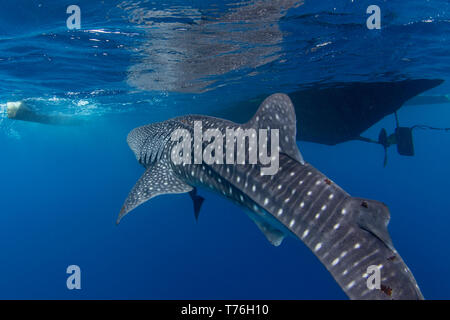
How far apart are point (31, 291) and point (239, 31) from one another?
95.5ft

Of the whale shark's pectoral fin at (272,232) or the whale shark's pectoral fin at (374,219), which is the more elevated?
the whale shark's pectoral fin at (374,219)

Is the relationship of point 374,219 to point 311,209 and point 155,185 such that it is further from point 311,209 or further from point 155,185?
point 155,185

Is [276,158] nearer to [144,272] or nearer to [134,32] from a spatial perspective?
[134,32]

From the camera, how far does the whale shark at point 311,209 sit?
2.37 meters

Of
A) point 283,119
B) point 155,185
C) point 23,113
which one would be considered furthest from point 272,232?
point 23,113

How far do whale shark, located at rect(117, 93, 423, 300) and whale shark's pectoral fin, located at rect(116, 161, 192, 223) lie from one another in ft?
0.13

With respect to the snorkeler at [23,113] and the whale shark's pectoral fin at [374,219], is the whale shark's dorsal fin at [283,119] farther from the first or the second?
the snorkeler at [23,113]

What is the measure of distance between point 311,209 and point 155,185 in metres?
3.40

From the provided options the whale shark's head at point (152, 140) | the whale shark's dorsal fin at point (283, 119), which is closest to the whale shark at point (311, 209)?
the whale shark's dorsal fin at point (283, 119)

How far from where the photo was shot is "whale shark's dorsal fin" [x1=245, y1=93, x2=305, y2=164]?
3.55m

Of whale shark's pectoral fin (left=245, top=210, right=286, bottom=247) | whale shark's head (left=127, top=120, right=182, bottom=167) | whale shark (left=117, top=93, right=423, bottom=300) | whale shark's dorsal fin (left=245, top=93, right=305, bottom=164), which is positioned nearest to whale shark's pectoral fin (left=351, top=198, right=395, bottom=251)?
whale shark (left=117, top=93, right=423, bottom=300)

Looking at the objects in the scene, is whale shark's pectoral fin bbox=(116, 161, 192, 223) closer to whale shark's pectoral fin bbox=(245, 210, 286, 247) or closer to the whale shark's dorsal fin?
whale shark's pectoral fin bbox=(245, 210, 286, 247)

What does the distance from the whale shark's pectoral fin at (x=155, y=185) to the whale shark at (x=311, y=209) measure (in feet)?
0.13

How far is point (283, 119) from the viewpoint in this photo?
3.59m
